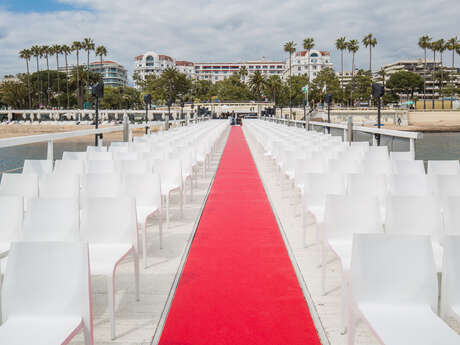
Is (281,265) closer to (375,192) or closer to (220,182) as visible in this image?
(375,192)

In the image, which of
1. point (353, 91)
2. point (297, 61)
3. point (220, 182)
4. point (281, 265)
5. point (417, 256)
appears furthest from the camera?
point (297, 61)

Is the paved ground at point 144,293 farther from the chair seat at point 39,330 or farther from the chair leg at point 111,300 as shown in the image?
the chair seat at point 39,330

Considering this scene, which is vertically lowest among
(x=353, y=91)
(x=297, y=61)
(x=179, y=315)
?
(x=179, y=315)

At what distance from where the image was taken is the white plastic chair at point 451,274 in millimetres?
2277

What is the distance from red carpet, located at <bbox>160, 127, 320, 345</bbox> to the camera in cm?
279

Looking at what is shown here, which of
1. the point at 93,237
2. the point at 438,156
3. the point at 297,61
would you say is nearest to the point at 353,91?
the point at 297,61

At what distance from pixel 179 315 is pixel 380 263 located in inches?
60.0

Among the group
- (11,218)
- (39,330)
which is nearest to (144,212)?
(11,218)

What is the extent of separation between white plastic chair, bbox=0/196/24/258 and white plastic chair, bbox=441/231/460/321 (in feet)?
9.70

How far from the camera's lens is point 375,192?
4.52m

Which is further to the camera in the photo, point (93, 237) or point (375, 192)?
point (375, 192)

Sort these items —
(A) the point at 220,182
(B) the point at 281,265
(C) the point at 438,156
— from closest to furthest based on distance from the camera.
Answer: (B) the point at 281,265 → (C) the point at 438,156 → (A) the point at 220,182

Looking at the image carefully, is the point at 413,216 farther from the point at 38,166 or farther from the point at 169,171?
the point at 38,166

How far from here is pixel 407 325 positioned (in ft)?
6.95
